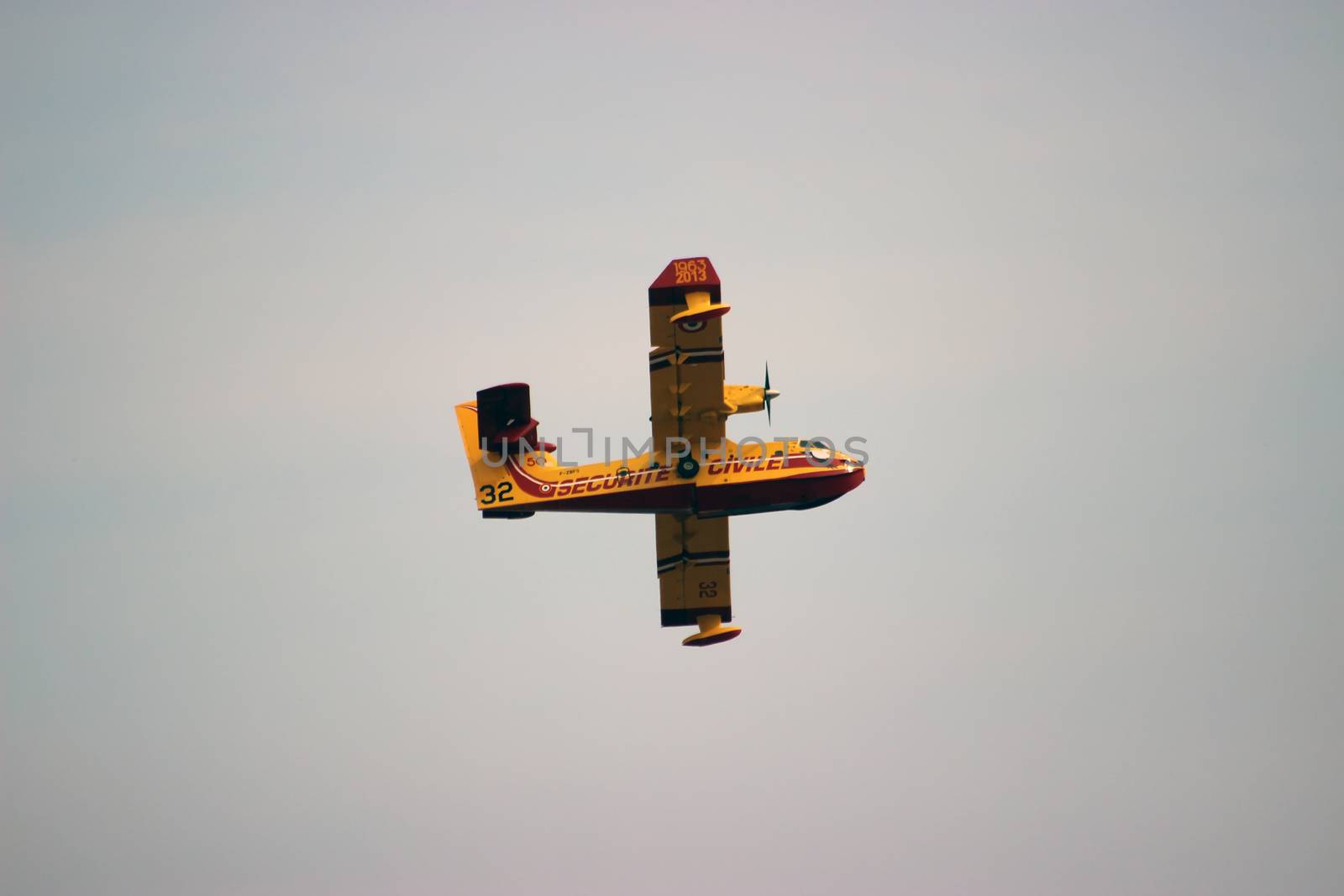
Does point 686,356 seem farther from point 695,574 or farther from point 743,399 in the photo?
point 695,574

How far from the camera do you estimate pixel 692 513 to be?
66.7m

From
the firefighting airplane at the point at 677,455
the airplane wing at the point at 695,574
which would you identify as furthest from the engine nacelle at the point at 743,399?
the airplane wing at the point at 695,574

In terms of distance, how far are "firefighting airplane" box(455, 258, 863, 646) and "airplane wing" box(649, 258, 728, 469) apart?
0.03 m

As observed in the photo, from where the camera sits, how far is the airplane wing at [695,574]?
68750 millimetres

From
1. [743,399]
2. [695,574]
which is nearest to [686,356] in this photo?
[743,399]

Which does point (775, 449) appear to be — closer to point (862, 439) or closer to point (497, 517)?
point (862, 439)

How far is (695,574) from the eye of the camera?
69.2 metres

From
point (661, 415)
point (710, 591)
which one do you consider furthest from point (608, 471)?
point (710, 591)

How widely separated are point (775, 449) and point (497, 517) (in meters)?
10.7

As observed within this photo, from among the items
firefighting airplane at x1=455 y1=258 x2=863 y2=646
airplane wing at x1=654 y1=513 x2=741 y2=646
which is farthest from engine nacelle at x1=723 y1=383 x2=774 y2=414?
airplane wing at x1=654 y1=513 x2=741 y2=646

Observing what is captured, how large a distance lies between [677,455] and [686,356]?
3.85m

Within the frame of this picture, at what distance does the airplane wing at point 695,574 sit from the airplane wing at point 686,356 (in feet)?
17.1

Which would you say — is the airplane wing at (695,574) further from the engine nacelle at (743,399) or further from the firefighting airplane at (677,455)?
the engine nacelle at (743,399)

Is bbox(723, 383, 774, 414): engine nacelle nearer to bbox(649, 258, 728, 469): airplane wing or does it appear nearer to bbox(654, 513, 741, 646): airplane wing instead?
bbox(649, 258, 728, 469): airplane wing
